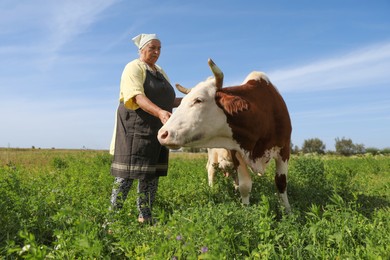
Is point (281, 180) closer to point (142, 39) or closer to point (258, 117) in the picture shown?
point (258, 117)

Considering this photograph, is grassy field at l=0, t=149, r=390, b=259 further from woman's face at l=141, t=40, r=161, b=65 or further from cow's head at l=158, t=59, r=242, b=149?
woman's face at l=141, t=40, r=161, b=65

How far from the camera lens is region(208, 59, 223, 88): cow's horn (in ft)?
14.0

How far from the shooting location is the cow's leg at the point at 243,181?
5078 millimetres

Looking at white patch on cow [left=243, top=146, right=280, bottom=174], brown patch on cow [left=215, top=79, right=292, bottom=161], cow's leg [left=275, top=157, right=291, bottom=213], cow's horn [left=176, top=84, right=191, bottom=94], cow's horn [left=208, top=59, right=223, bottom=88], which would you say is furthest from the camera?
cow's leg [left=275, top=157, right=291, bottom=213]

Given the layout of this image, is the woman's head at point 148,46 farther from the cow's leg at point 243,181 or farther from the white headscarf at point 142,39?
the cow's leg at point 243,181

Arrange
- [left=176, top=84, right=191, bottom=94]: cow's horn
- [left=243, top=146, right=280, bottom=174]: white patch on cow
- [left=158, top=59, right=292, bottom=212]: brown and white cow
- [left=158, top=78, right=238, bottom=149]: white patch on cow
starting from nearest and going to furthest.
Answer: [left=158, top=78, right=238, bottom=149]: white patch on cow, [left=158, top=59, right=292, bottom=212]: brown and white cow, [left=243, top=146, right=280, bottom=174]: white patch on cow, [left=176, top=84, right=191, bottom=94]: cow's horn

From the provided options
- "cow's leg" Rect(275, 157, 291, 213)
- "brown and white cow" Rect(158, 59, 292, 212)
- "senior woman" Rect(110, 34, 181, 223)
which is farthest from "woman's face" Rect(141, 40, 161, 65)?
"cow's leg" Rect(275, 157, 291, 213)

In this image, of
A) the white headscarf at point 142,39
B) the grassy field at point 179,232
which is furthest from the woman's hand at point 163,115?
the white headscarf at point 142,39

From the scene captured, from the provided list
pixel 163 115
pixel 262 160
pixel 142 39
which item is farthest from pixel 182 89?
pixel 262 160

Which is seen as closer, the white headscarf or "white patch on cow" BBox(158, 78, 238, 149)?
"white patch on cow" BBox(158, 78, 238, 149)

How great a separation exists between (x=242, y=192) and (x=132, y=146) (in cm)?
168

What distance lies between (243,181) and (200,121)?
1.33 metres

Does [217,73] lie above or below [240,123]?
above

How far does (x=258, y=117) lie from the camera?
4711 mm
